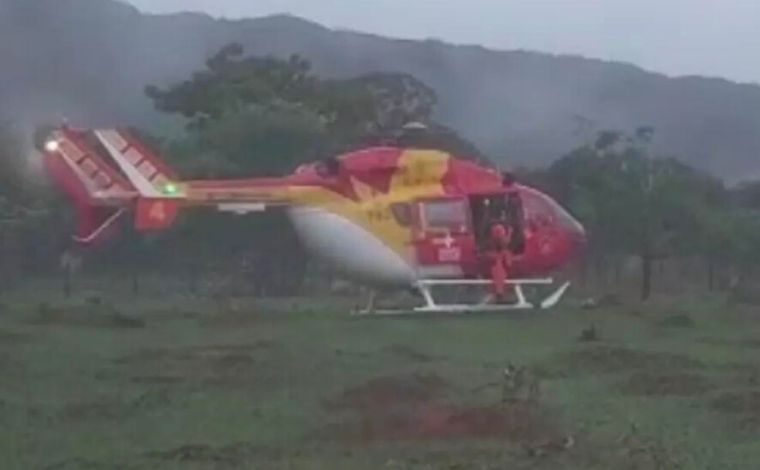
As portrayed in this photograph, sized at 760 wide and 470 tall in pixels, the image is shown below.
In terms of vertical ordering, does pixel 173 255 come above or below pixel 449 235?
below

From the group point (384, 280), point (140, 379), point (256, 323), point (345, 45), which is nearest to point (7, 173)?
point (384, 280)

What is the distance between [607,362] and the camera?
14.5 m

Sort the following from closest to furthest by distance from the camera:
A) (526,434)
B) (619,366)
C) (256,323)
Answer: (526,434) < (619,366) < (256,323)

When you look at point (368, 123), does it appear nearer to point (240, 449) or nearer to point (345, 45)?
point (240, 449)

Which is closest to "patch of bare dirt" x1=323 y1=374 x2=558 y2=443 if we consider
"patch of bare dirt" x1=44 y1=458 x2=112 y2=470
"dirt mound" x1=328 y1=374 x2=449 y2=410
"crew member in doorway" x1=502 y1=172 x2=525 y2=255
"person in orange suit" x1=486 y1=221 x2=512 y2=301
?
"dirt mound" x1=328 y1=374 x2=449 y2=410

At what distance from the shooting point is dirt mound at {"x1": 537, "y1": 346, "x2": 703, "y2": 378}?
13.9 m

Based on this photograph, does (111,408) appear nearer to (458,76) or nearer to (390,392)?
(390,392)

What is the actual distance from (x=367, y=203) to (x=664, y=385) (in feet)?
39.3

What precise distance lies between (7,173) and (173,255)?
17.8ft

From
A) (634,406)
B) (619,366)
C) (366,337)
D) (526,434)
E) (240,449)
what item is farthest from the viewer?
(366,337)

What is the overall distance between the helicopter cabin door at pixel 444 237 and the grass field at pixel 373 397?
4.58 m

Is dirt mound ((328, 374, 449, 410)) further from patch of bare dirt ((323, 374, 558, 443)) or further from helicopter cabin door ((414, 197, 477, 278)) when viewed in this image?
helicopter cabin door ((414, 197, 477, 278))

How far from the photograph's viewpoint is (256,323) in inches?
806

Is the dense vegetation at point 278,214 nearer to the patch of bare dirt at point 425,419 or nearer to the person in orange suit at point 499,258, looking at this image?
the person in orange suit at point 499,258
